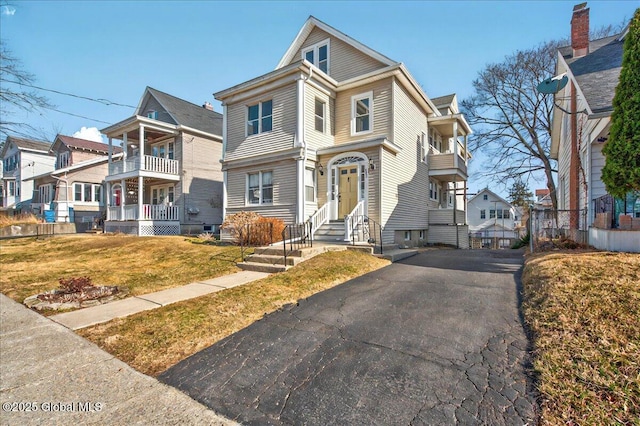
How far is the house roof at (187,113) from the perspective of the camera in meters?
21.4

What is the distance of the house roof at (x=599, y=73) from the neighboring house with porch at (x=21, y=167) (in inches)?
1691

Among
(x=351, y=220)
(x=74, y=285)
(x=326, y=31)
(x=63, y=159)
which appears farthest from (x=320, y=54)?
(x=63, y=159)

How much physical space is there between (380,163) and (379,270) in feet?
17.2

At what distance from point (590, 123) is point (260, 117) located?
1238cm

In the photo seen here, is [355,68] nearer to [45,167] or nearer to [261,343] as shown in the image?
[261,343]

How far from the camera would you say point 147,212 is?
744 inches

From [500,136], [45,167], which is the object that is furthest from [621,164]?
[45,167]

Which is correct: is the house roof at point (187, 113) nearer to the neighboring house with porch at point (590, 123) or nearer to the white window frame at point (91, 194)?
the white window frame at point (91, 194)

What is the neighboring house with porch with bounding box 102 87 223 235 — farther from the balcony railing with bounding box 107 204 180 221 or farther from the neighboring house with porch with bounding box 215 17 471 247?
the neighboring house with porch with bounding box 215 17 471 247

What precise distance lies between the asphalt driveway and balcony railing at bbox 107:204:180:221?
16669 mm

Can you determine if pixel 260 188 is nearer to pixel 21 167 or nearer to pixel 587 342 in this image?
pixel 587 342

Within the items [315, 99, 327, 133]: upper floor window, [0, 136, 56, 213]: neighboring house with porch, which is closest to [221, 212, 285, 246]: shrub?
[315, 99, 327, 133]: upper floor window

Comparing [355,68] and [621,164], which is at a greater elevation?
[355,68]

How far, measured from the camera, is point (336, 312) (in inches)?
197
